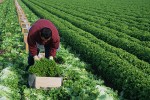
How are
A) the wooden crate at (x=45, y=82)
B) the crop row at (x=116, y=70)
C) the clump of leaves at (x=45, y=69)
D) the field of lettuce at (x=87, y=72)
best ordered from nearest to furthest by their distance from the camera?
the field of lettuce at (x=87, y=72)
the wooden crate at (x=45, y=82)
the clump of leaves at (x=45, y=69)
the crop row at (x=116, y=70)

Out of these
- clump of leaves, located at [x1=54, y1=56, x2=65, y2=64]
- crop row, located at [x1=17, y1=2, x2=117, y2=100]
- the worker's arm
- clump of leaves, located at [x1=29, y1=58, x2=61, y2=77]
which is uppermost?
the worker's arm

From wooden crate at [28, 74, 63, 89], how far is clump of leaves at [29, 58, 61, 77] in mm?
159

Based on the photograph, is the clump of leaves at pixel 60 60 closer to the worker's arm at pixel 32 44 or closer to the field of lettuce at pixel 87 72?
the field of lettuce at pixel 87 72

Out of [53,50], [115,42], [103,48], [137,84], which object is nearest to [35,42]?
[53,50]

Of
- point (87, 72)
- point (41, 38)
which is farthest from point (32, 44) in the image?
point (87, 72)

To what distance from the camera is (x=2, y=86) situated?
7340 millimetres

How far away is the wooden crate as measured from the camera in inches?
299

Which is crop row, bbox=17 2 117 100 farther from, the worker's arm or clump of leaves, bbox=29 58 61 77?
the worker's arm

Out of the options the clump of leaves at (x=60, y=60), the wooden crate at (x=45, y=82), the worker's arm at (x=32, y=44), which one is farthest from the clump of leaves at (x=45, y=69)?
the clump of leaves at (x=60, y=60)

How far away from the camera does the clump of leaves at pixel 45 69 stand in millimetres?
7697

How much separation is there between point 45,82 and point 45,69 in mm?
332

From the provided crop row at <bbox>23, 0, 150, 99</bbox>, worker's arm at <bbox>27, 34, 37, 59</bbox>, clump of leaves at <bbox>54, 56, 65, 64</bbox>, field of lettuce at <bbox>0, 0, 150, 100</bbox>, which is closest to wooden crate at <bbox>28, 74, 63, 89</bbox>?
field of lettuce at <bbox>0, 0, 150, 100</bbox>

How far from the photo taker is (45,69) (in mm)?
7797

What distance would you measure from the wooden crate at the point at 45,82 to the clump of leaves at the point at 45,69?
0.16 metres
